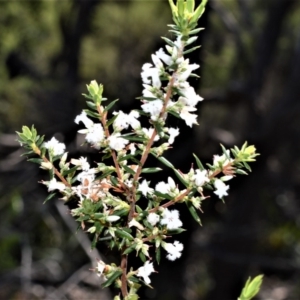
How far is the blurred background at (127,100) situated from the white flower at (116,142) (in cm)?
319

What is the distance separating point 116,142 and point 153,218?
0.14m

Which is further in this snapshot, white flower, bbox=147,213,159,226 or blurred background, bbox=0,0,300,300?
blurred background, bbox=0,0,300,300

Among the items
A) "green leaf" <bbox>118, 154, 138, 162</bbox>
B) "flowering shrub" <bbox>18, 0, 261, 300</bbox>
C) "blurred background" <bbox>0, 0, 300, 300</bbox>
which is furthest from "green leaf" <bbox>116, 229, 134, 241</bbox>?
"blurred background" <bbox>0, 0, 300, 300</bbox>

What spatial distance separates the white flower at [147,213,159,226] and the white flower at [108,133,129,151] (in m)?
0.12

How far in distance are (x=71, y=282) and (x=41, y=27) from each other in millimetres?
2127

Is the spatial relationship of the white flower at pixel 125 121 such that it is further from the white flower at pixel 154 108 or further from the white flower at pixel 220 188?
the white flower at pixel 220 188

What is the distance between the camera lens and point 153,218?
930 mm

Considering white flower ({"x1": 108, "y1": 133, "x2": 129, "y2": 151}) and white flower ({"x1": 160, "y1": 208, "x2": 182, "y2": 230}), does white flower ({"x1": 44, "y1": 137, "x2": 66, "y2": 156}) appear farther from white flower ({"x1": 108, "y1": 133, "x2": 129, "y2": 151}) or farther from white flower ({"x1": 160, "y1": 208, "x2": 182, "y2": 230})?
white flower ({"x1": 160, "y1": 208, "x2": 182, "y2": 230})

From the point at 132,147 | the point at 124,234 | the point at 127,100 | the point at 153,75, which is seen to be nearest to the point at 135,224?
the point at 124,234

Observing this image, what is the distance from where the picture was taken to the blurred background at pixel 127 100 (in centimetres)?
448

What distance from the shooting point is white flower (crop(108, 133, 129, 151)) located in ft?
3.02

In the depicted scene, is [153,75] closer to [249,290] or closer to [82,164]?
[82,164]

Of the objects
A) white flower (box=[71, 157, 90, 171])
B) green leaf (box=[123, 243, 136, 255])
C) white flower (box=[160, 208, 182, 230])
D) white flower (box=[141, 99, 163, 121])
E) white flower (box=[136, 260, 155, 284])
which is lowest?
white flower (box=[136, 260, 155, 284])

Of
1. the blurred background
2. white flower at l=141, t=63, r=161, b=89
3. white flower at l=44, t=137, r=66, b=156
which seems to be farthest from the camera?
the blurred background
